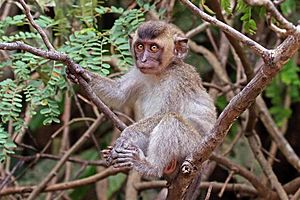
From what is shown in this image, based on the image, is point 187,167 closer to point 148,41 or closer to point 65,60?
point 65,60

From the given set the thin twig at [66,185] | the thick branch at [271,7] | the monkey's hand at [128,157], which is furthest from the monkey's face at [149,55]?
the thick branch at [271,7]

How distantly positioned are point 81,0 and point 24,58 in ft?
2.10

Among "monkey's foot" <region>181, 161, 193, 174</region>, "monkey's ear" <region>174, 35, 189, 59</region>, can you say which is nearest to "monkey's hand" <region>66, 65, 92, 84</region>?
"monkey's ear" <region>174, 35, 189, 59</region>

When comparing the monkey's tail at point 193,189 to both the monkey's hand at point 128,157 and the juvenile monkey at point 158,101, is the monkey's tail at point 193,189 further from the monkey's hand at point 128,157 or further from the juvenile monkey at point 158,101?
the monkey's hand at point 128,157

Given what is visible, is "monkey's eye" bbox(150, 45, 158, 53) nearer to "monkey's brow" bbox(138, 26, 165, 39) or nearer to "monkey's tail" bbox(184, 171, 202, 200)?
"monkey's brow" bbox(138, 26, 165, 39)

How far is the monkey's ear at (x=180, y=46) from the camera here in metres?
4.26

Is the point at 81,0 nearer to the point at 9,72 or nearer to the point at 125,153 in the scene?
the point at 125,153

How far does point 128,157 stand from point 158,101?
58 cm

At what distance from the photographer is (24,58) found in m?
3.99

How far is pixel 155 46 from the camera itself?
416 centimetres

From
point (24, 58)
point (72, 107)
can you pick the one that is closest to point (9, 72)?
point (72, 107)

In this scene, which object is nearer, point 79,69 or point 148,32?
point 79,69

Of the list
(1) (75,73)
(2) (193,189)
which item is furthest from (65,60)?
(2) (193,189)

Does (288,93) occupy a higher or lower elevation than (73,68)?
lower
